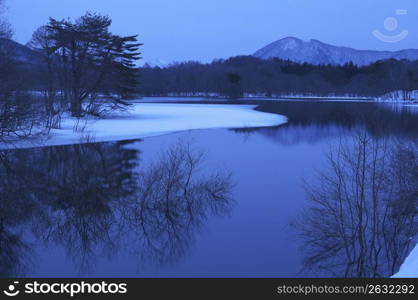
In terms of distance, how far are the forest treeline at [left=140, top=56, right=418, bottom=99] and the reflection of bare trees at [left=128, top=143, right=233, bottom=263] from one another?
10048cm

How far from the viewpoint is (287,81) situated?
13762 cm

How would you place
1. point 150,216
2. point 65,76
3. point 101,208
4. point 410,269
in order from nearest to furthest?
point 410,269 < point 150,216 < point 101,208 < point 65,76

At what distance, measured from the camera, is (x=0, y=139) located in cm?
2327

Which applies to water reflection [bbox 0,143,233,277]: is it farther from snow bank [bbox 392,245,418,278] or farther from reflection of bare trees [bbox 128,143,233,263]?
snow bank [bbox 392,245,418,278]

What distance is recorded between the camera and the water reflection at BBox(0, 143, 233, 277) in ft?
34.6

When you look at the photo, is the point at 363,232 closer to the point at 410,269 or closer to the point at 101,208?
A: the point at 410,269

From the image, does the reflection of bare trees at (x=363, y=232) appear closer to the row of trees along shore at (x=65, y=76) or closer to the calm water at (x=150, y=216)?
the calm water at (x=150, y=216)

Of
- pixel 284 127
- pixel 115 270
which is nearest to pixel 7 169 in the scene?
pixel 115 270

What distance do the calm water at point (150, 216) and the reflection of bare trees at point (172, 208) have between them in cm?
3

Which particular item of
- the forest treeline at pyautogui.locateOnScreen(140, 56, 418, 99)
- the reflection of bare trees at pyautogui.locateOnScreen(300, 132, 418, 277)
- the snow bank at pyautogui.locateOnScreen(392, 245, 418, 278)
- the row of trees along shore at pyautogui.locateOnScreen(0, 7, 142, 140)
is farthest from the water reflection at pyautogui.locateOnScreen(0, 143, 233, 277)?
the forest treeline at pyautogui.locateOnScreen(140, 56, 418, 99)

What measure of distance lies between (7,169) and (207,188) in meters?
9.10

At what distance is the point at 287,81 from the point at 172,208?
426 feet

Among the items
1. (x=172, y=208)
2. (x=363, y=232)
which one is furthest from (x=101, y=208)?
(x=363, y=232)

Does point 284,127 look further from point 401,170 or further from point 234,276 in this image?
point 234,276
